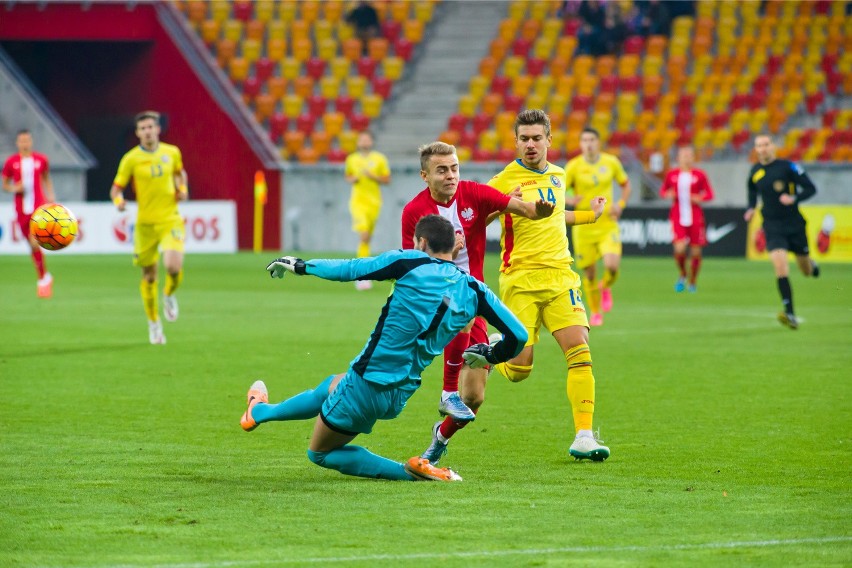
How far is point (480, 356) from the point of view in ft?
23.1

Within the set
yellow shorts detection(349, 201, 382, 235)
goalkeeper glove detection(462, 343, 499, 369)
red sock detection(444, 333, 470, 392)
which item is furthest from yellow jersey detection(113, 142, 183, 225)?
yellow shorts detection(349, 201, 382, 235)

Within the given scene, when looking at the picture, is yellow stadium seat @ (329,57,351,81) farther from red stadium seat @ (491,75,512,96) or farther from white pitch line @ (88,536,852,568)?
white pitch line @ (88,536,852,568)

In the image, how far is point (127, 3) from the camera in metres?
33.4

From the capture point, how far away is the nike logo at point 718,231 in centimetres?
2947

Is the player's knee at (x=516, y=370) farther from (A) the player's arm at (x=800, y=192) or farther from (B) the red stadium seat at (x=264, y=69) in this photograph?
(B) the red stadium seat at (x=264, y=69)

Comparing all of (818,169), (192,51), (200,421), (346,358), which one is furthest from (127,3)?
(200,421)

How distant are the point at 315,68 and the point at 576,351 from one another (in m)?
28.1

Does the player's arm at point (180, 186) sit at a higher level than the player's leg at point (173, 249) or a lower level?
higher

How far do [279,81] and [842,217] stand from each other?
14.2 metres

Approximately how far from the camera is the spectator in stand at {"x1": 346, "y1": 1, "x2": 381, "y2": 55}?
35.5 meters

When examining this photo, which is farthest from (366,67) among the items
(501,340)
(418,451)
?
(501,340)

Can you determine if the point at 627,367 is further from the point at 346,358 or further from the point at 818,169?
the point at 818,169

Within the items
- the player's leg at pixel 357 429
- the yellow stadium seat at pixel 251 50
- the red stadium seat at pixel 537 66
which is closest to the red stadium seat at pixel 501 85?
the red stadium seat at pixel 537 66

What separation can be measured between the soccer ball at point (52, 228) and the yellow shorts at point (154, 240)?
8.74 feet
